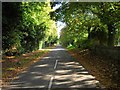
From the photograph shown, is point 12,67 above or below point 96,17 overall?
below

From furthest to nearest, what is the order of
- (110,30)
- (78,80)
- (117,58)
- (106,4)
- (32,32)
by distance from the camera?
(32,32) → (110,30) → (117,58) → (106,4) → (78,80)

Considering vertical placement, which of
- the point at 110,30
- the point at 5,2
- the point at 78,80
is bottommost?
the point at 78,80

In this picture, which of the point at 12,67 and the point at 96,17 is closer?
the point at 12,67

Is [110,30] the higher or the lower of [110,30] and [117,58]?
the higher

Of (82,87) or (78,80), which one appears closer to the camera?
(82,87)

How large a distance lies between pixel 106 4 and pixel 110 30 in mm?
11376

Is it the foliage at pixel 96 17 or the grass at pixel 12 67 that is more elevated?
the foliage at pixel 96 17

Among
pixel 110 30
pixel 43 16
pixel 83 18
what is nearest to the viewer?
pixel 110 30

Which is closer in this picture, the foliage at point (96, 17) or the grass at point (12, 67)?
the grass at point (12, 67)

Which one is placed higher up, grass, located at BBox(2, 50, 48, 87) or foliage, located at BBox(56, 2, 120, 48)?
foliage, located at BBox(56, 2, 120, 48)

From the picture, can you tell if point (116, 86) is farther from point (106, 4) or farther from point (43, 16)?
point (43, 16)

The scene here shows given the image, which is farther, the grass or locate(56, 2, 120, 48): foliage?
locate(56, 2, 120, 48): foliage

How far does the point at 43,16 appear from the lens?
52.8 meters

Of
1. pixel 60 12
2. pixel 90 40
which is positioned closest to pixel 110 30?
pixel 60 12
